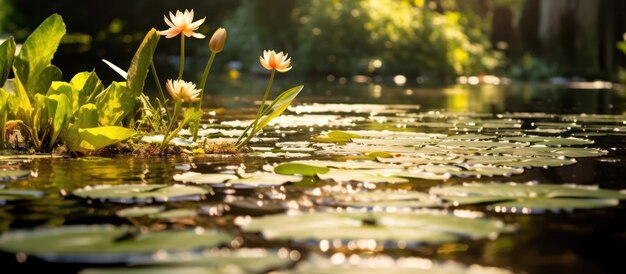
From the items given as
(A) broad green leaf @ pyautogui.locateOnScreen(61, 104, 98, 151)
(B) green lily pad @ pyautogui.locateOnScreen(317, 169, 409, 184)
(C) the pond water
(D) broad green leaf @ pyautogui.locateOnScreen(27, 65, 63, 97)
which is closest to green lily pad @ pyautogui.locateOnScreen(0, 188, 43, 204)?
(C) the pond water

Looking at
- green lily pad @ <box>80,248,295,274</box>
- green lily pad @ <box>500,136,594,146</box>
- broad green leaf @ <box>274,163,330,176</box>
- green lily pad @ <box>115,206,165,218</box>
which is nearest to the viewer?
green lily pad @ <box>80,248,295,274</box>

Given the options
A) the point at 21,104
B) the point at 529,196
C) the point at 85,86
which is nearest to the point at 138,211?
the point at 529,196

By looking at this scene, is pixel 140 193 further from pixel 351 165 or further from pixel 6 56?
pixel 6 56

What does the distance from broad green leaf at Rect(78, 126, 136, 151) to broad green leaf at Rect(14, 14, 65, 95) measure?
0.59 meters

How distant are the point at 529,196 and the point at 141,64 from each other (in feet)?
6.79

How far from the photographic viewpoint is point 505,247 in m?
2.15

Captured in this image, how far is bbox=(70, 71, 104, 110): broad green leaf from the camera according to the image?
4367mm

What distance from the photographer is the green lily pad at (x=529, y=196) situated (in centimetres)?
271

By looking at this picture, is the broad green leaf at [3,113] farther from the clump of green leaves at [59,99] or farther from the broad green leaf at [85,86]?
the broad green leaf at [85,86]

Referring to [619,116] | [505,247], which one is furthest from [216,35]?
[619,116]

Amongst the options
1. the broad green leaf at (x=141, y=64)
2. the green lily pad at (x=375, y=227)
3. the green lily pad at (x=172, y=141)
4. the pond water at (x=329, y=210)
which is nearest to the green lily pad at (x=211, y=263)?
the pond water at (x=329, y=210)

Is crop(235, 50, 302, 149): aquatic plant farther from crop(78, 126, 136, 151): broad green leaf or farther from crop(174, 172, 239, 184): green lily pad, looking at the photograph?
crop(174, 172, 239, 184): green lily pad

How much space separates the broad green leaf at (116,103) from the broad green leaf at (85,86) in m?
0.10

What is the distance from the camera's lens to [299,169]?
3.41m
